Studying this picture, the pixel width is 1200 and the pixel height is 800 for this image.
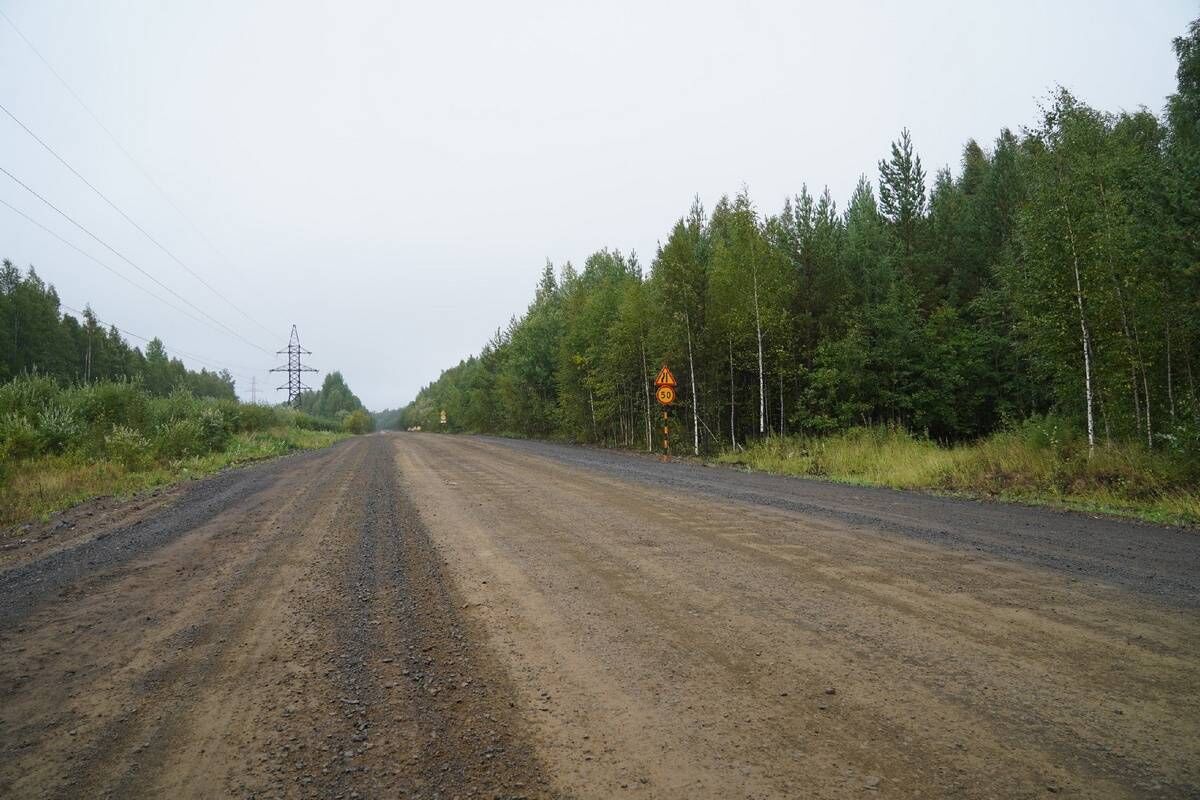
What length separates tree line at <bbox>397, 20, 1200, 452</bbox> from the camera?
11625 millimetres

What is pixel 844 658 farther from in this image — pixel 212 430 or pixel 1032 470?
pixel 212 430

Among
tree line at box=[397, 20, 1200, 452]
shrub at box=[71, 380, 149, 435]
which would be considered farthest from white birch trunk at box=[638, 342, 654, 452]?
shrub at box=[71, 380, 149, 435]

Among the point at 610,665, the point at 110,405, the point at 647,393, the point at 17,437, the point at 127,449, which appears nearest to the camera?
the point at 610,665

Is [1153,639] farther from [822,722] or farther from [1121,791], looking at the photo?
[822,722]

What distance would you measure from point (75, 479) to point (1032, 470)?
19.3 metres

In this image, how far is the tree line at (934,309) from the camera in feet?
38.1

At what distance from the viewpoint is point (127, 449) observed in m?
15.4

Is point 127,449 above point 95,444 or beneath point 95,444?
beneath

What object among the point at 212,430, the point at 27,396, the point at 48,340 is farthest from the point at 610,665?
the point at 48,340

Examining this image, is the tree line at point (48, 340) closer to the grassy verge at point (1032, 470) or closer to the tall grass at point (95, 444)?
the tall grass at point (95, 444)

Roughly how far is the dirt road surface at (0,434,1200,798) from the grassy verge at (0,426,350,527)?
457 cm

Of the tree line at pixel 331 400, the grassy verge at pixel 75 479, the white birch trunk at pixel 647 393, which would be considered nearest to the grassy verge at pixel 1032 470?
the white birch trunk at pixel 647 393

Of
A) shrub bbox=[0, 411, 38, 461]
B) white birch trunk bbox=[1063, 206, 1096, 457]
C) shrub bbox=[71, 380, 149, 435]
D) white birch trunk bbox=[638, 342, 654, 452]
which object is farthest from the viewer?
white birch trunk bbox=[638, 342, 654, 452]

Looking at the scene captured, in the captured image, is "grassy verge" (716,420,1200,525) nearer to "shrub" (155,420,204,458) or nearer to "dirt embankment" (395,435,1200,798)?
"dirt embankment" (395,435,1200,798)
